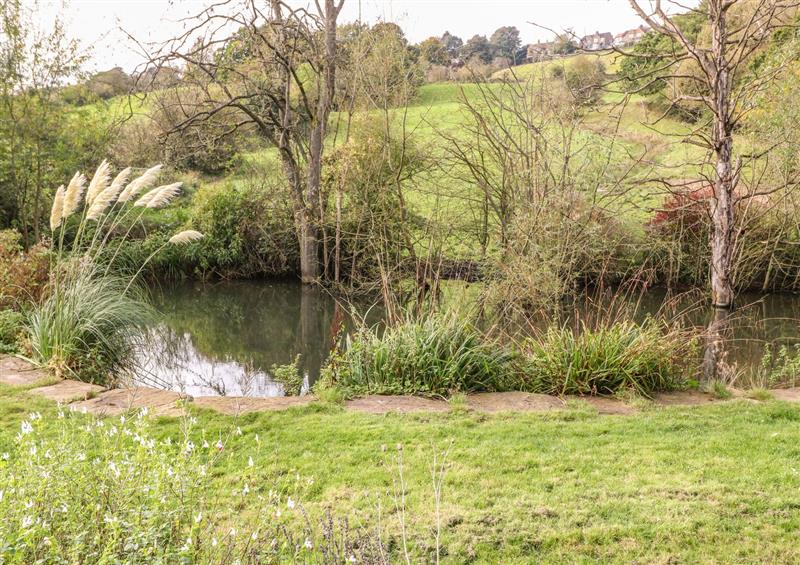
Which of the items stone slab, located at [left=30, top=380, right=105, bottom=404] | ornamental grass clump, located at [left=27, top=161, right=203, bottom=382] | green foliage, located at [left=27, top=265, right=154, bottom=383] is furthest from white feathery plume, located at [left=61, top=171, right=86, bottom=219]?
stone slab, located at [left=30, top=380, right=105, bottom=404]

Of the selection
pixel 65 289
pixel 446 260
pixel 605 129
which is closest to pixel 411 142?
pixel 446 260

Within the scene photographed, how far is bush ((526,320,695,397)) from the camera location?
20.8 ft

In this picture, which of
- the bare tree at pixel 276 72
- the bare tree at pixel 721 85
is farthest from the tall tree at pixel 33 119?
the bare tree at pixel 721 85

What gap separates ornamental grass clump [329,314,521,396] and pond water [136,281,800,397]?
0.84m

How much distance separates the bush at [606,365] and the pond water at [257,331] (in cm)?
53

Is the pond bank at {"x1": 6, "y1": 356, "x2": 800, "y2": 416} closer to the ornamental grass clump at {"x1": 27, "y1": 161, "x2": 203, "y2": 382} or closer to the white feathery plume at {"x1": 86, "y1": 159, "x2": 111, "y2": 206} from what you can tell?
the ornamental grass clump at {"x1": 27, "y1": 161, "x2": 203, "y2": 382}

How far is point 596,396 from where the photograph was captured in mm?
6281

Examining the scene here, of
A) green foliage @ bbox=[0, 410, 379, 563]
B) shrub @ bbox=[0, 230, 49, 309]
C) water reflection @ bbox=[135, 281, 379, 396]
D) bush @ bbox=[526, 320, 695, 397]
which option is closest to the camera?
green foliage @ bbox=[0, 410, 379, 563]

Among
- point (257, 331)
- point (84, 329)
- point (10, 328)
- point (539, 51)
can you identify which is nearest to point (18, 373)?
point (84, 329)

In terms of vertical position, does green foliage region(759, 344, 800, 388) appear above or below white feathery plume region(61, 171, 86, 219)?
below

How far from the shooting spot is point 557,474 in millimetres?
4309

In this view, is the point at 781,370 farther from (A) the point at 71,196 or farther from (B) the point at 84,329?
(A) the point at 71,196

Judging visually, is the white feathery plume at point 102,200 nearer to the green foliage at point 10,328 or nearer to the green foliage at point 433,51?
the green foliage at point 10,328

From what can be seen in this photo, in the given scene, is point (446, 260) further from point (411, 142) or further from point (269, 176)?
point (269, 176)
